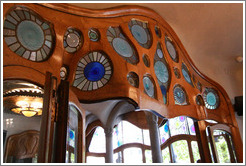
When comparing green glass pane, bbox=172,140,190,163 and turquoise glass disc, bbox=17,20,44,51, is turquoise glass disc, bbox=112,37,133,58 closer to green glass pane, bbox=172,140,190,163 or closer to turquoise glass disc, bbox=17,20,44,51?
turquoise glass disc, bbox=17,20,44,51

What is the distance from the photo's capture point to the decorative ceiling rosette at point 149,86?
19.3 ft

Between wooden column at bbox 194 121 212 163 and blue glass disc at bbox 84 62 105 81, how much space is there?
3.63 meters

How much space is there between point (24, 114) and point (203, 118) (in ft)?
16.8

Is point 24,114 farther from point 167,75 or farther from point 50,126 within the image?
point 167,75

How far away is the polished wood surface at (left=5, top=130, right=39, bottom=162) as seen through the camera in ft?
19.8

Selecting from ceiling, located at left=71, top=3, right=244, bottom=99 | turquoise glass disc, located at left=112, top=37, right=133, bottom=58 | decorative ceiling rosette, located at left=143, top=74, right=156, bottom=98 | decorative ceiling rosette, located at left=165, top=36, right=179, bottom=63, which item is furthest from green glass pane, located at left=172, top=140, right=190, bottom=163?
turquoise glass disc, located at left=112, top=37, right=133, bottom=58

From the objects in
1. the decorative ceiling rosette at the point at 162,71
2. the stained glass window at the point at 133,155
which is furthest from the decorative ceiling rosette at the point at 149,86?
the stained glass window at the point at 133,155

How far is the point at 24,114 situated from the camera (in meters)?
5.97

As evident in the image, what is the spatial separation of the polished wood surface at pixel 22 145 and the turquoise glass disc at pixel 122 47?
3.12 meters

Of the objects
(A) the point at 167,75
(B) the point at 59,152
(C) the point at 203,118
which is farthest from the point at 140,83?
(B) the point at 59,152

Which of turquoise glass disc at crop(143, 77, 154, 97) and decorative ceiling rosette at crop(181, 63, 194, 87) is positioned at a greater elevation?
decorative ceiling rosette at crop(181, 63, 194, 87)

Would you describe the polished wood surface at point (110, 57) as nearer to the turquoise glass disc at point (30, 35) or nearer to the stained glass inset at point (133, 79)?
the stained glass inset at point (133, 79)

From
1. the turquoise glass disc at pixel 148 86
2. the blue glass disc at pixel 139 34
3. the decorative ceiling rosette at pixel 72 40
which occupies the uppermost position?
the blue glass disc at pixel 139 34

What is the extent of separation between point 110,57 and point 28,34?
6.18ft
